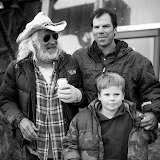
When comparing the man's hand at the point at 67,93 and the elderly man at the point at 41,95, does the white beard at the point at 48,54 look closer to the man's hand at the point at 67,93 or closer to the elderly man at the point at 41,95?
the elderly man at the point at 41,95

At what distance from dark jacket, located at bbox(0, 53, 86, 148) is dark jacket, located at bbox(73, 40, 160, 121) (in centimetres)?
12

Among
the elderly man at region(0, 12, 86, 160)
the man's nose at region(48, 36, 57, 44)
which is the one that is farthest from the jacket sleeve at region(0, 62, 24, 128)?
the man's nose at region(48, 36, 57, 44)

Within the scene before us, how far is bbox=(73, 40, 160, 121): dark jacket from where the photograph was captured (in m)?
2.53

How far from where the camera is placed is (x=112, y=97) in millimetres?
2312

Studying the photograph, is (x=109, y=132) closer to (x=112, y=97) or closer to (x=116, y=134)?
(x=116, y=134)

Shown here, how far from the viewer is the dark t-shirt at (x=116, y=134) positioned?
2.29 metres

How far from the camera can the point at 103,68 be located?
2660mm

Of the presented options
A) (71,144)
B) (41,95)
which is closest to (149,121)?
(71,144)

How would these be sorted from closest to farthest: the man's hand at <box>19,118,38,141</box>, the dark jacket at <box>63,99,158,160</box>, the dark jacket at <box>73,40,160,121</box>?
the dark jacket at <box>63,99,158,160</box> < the man's hand at <box>19,118,38,141</box> < the dark jacket at <box>73,40,160,121</box>

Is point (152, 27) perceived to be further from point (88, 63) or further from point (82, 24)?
point (88, 63)

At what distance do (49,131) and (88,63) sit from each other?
745 millimetres

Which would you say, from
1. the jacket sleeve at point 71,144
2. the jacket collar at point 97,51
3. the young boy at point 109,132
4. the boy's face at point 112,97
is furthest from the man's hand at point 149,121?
the jacket collar at point 97,51

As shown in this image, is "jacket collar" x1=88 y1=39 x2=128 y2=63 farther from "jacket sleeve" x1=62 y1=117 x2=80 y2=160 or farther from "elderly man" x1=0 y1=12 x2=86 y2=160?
"jacket sleeve" x1=62 y1=117 x2=80 y2=160

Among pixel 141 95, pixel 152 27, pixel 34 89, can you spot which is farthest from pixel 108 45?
pixel 152 27
